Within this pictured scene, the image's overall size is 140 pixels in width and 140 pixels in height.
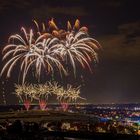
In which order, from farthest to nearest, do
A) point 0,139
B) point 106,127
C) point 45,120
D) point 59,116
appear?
point 59,116 → point 45,120 → point 106,127 → point 0,139

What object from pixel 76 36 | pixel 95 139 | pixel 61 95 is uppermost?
pixel 76 36

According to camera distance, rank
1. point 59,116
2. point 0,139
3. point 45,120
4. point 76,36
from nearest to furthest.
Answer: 1. point 0,139
2. point 76,36
3. point 45,120
4. point 59,116

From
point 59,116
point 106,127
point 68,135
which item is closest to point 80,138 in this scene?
point 68,135

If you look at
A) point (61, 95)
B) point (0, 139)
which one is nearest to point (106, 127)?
point (61, 95)

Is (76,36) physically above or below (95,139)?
above

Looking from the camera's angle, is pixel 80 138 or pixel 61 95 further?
pixel 61 95

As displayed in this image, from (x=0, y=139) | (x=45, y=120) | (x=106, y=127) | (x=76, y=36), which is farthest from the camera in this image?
(x=45, y=120)

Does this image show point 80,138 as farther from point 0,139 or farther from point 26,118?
point 26,118

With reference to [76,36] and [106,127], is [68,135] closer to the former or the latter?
Result: [76,36]

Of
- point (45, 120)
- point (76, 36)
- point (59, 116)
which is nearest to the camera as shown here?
point (76, 36)
